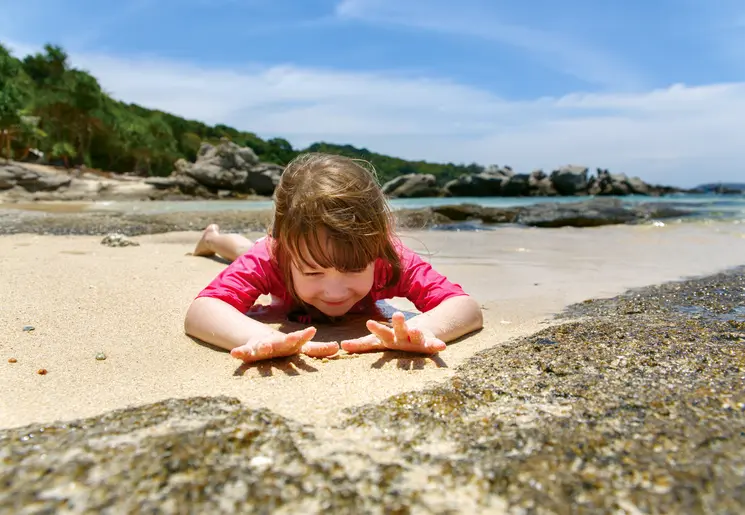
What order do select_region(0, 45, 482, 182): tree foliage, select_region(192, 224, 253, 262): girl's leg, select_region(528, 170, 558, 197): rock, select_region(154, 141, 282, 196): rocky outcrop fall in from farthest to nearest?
select_region(528, 170, 558, 197): rock
select_region(154, 141, 282, 196): rocky outcrop
select_region(0, 45, 482, 182): tree foliage
select_region(192, 224, 253, 262): girl's leg

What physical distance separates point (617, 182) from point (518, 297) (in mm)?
54836

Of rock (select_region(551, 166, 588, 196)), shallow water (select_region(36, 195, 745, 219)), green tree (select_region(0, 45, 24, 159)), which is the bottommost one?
shallow water (select_region(36, 195, 745, 219))

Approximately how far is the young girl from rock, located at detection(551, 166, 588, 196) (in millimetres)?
50034

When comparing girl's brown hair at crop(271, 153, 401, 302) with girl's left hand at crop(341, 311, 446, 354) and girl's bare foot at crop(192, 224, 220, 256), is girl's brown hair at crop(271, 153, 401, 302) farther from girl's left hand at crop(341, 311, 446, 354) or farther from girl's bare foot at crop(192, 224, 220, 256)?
girl's bare foot at crop(192, 224, 220, 256)

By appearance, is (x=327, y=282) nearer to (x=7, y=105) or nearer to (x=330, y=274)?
(x=330, y=274)

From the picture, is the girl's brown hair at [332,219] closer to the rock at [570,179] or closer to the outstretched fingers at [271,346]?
the outstretched fingers at [271,346]

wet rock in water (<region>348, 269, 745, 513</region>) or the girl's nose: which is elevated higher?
the girl's nose

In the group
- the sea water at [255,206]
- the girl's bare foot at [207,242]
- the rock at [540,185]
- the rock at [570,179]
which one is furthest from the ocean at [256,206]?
the rock at [570,179]

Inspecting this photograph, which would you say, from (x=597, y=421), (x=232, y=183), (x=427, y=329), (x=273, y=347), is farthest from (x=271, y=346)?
(x=232, y=183)

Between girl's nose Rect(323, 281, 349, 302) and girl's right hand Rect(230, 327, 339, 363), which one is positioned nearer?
girl's right hand Rect(230, 327, 339, 363)

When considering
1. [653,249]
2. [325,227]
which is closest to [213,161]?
[653,249]

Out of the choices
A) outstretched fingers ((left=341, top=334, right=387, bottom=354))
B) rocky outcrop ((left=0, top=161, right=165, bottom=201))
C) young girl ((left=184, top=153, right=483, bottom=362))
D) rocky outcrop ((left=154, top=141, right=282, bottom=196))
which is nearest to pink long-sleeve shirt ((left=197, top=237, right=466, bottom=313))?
young girl ((left=184, top=153, right=483, bottom=362))

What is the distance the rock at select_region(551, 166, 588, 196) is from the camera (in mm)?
49062

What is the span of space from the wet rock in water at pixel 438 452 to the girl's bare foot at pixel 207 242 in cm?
311
